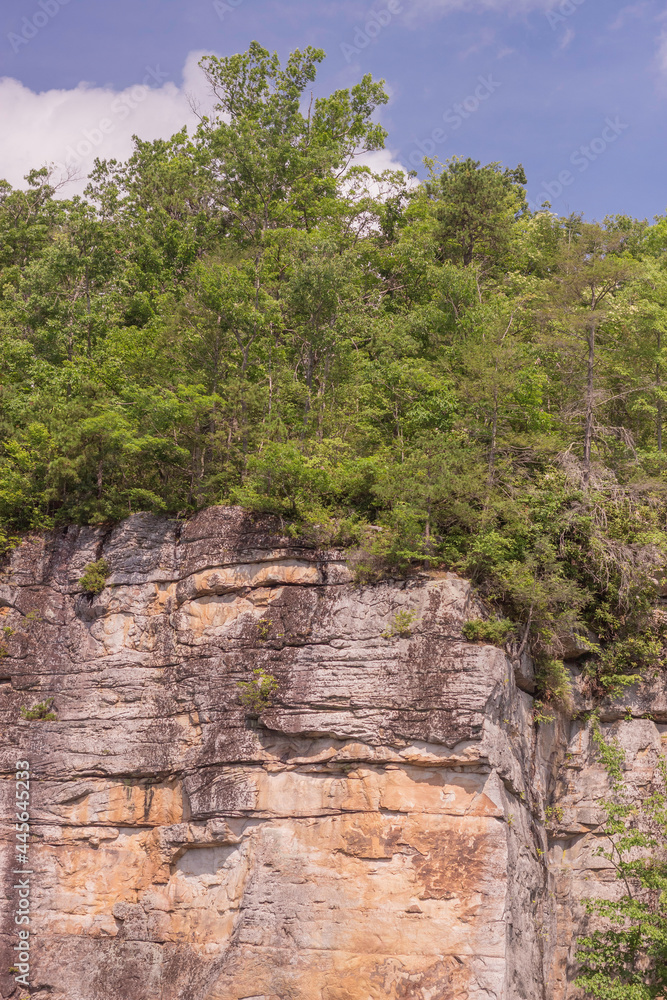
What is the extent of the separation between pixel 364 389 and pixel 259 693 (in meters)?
8.04

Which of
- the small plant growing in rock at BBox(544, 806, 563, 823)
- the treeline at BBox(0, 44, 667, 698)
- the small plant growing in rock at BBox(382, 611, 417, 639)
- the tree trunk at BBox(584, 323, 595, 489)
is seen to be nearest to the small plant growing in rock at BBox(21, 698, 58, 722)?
the treeline at BBox(0, 44, 667, 698)

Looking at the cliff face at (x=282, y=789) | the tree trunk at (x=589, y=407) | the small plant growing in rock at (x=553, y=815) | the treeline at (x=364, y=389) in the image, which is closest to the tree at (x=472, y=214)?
the treeline at (x=364, y=389)

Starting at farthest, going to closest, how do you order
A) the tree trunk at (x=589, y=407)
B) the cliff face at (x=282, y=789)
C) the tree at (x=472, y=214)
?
the tree at (x=472, y=214) < the tree trunk at (x=589, y=407) < the cliff face at (x=282, y=789)

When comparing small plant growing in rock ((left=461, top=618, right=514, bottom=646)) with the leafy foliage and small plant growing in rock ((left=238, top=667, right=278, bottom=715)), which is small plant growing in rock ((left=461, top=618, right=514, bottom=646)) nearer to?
the leafy foliage

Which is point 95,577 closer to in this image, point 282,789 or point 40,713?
point 40,713

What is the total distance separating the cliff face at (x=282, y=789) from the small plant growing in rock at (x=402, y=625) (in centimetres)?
9

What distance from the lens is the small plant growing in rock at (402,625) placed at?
1562cm

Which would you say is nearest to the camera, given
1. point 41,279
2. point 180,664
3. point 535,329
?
point 180,664

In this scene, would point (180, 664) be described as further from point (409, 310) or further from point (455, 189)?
point (455, 189)

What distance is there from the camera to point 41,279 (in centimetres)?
2458

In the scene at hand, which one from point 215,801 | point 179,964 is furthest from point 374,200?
point 179,964

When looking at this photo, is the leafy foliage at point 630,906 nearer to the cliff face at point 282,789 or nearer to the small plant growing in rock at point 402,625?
the cliff face at point 282,789

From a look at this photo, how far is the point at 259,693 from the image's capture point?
1577 centimetres

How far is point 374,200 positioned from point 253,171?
15.7ft
